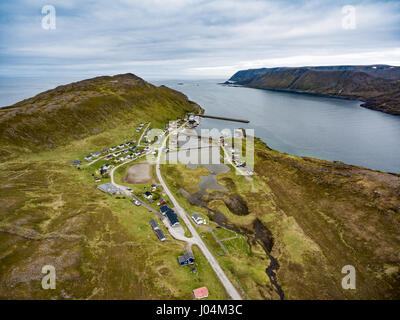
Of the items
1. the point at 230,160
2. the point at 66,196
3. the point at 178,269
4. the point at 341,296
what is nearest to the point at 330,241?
the point at 341,296

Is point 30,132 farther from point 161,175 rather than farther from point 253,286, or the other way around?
point 253,286

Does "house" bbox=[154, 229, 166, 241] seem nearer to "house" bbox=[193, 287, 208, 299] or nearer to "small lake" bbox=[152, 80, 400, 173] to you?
"house" bbox=[193, 287, 208, 299]

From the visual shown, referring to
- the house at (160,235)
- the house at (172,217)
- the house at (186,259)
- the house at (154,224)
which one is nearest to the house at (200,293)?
the house at (186,259)

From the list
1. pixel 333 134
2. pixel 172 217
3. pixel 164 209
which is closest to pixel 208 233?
pixel 172 217

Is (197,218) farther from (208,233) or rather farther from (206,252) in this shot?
(206,252)

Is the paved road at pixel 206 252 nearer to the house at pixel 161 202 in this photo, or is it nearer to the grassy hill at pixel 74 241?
the grassy hill at pixel 74 241

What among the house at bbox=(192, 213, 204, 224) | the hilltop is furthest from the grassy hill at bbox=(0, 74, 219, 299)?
the house at bbox=(192, 213, 204, 224)
